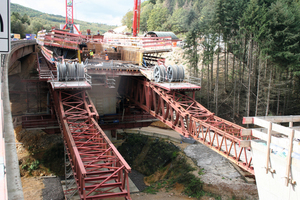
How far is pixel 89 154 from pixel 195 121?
818cm

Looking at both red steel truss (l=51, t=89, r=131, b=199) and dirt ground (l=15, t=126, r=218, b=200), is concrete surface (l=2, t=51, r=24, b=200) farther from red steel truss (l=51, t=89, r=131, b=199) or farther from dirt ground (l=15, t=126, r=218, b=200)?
dirt ground (l=15, t=126, r=218, b=200)

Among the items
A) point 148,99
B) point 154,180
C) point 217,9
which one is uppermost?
point 217,9

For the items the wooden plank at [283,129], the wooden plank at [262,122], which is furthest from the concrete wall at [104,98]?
the wooden plank at [283,129]

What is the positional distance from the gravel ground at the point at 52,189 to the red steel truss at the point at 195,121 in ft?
36.5

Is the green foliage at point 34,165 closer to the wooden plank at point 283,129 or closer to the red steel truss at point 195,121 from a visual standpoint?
the red steel truss at point 195,121

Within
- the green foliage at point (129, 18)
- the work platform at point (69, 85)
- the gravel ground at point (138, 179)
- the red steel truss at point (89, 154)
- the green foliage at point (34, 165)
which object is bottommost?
the gravel ground at point (138, 179)

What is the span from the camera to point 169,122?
74.6ft

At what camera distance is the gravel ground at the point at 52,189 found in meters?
22.4

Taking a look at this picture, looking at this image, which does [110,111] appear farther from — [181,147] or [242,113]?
[242,113]

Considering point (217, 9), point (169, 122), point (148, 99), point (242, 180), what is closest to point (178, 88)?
point (169, 122)

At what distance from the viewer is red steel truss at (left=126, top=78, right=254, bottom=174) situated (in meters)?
16.3

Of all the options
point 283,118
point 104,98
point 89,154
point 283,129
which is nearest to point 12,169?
point 89,154

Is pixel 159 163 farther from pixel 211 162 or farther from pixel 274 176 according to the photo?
pixel 274 176

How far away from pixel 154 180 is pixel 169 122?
7.44 metres
